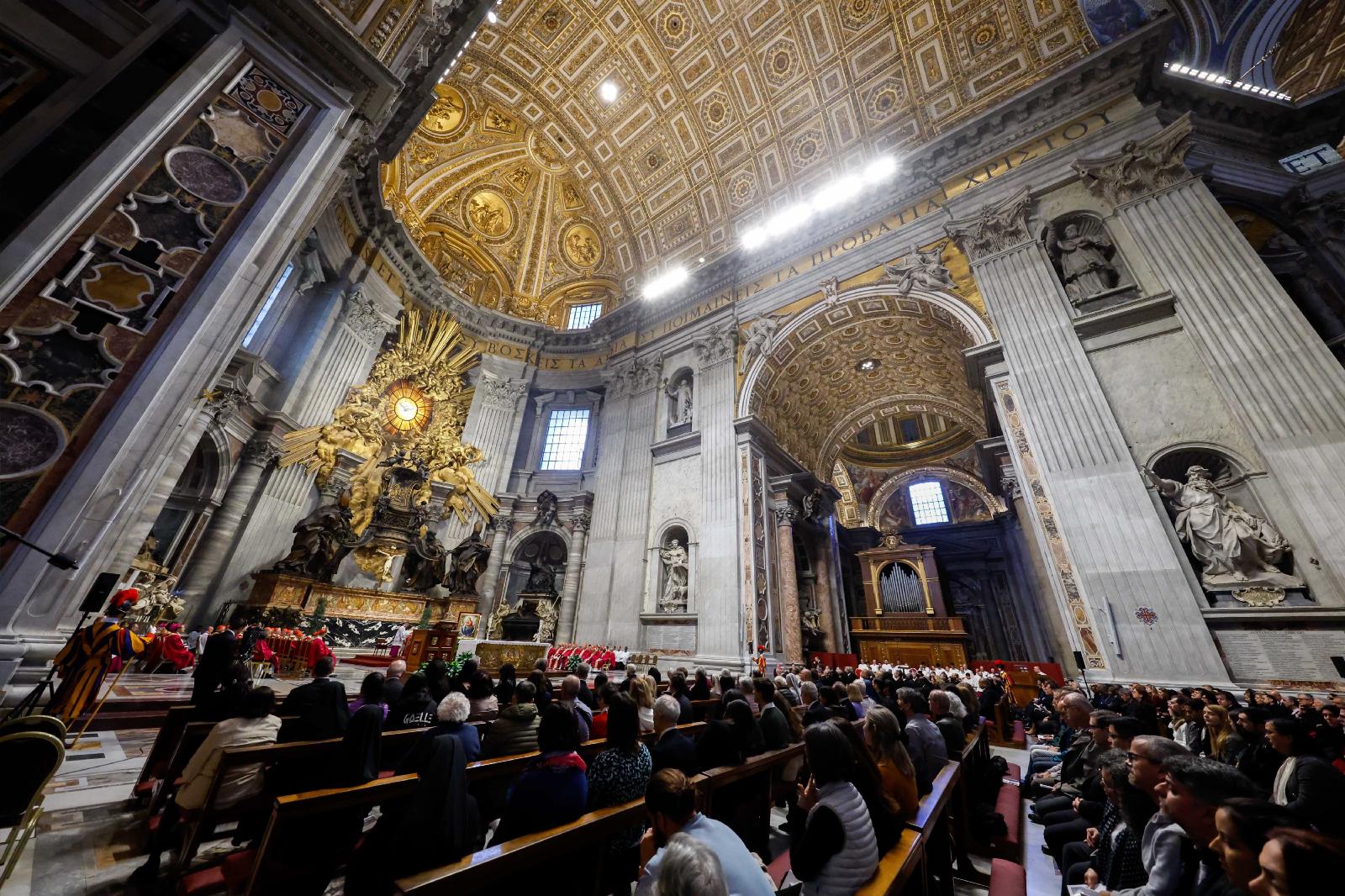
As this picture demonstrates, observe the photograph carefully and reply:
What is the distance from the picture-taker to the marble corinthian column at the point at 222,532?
8195 mm

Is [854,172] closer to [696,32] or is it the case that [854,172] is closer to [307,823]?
[696,32]

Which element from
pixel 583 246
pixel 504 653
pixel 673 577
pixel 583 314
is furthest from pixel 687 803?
pixel 583 246

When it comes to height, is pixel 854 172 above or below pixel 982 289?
above

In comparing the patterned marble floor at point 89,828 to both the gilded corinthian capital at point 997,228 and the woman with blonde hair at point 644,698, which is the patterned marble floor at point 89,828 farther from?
the gilded corinthian capital at point 997,228

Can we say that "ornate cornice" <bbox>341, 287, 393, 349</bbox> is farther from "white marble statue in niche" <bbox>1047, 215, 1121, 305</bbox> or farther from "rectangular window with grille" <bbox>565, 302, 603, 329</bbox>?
"white marble statue in niche" <bbox>1047, 215, 1121, 305</bbox>

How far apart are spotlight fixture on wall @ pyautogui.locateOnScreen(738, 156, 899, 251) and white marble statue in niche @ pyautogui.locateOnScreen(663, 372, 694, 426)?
410 cm

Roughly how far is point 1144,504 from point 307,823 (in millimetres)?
8876

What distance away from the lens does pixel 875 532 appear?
18859mm

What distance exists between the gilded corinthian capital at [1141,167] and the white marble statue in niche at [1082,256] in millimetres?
509

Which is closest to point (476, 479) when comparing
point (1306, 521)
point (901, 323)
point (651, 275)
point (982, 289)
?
point (651, 275)

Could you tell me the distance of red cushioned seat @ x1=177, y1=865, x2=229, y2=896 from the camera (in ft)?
6.56

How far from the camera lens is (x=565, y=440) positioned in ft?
52.1

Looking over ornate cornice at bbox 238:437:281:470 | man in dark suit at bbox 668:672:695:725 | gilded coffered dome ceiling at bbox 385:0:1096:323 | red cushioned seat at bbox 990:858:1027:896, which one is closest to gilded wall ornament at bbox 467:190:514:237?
gilded coffered dome ceiling at bbox 385:0:1096:323

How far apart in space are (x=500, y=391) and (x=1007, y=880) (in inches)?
619
